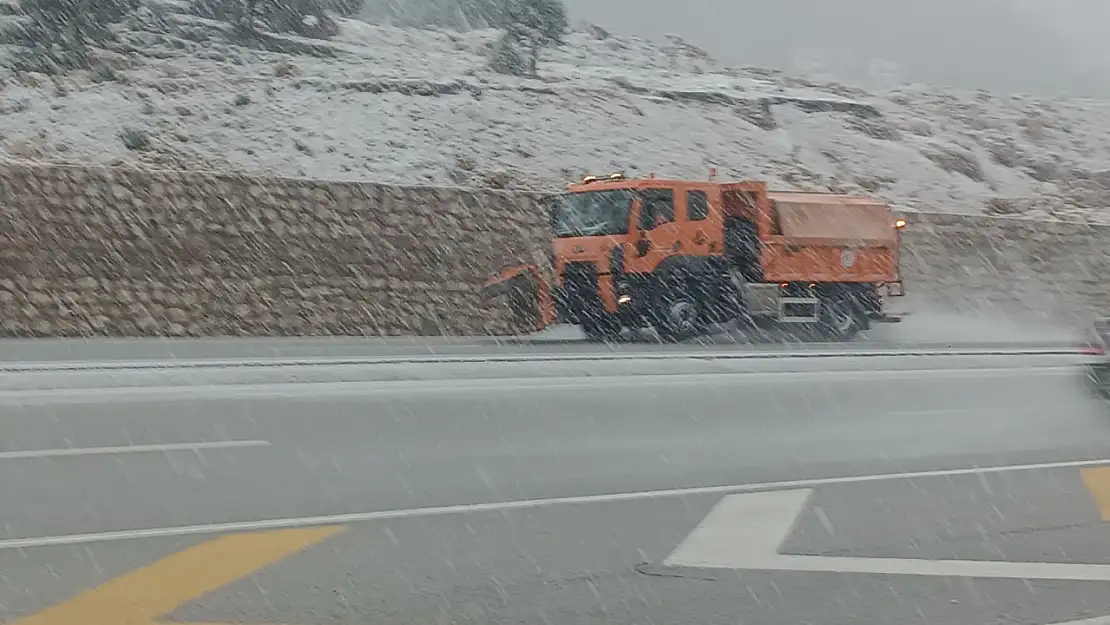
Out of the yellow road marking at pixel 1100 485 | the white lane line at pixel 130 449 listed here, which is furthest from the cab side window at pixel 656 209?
the white lane line at pixel 130 449

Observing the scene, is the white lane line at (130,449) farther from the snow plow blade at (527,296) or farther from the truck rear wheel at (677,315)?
the snow plow blade at (527,296)

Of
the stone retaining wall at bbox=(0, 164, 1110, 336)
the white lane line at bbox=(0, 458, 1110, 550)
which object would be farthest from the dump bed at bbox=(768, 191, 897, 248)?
the white lane line at bbox=(0, 458, 1110, 550)

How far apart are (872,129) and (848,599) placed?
3873 cm

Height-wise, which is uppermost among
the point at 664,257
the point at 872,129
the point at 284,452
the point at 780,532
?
the point at 780,532

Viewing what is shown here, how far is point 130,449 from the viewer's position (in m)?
8.82

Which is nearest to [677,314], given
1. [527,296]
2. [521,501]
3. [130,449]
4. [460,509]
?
[527,296]

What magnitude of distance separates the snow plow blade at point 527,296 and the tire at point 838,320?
4296 mm

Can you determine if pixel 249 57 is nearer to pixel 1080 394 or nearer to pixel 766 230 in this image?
pixel 766 230

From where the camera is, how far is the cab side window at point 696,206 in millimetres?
19391

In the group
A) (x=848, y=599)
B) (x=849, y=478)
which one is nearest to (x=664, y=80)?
(x=849, y=478)

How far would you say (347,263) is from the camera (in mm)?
21984

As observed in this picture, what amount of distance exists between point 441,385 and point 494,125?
22.5 m

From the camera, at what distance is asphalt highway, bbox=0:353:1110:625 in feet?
17.6

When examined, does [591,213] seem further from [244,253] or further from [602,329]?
[244,253]
